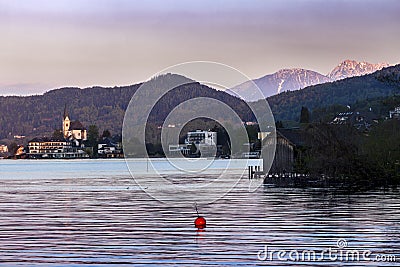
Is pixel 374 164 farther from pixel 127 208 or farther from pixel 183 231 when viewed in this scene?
pixel 183 231

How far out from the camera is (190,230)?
93.9 feet

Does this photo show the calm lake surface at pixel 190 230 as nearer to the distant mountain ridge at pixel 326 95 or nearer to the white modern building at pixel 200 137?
the white modern building at pixel 200 137

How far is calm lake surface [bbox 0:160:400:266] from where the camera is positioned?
72.1 ft

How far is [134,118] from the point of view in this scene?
89.5 m

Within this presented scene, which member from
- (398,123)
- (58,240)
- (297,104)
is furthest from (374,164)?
(297,104)

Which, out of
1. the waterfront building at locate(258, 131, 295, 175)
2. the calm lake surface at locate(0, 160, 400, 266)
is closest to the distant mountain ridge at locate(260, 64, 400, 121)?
the waterfront building at locate(258, 131, 295, 175)

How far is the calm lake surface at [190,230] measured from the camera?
2198 centimetres

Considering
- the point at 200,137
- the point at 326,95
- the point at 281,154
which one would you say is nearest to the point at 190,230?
the point at 281,154

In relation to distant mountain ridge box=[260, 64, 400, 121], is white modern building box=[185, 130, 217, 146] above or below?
below

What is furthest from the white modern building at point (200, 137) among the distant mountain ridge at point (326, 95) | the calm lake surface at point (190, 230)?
the calm lake surface at point (190, 230)

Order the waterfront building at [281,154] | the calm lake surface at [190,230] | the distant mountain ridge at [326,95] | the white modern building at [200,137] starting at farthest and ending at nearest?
1. the distant mountain ridge at [326,95]
2. the white modern building at [200,137]
3. the waterfront building at [281,154]
4. the calm lake surface at [190,230]

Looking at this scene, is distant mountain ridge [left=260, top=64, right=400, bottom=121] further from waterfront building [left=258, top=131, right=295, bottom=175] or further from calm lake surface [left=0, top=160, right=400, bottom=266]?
calm lake surface [left=0, top=160, right=400, bottom=266]

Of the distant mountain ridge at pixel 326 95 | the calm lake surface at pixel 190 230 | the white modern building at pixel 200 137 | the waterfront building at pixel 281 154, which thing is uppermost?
the distant mountain ridge at pixel 326 95

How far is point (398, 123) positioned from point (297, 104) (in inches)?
3634
